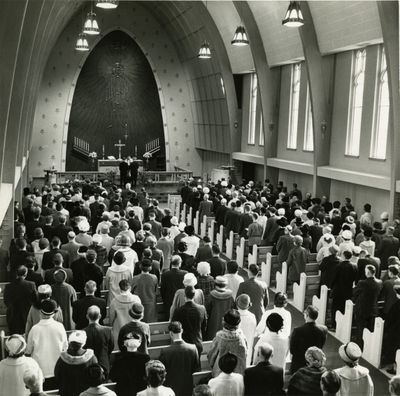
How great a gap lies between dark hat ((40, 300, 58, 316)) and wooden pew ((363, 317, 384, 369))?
539 cm

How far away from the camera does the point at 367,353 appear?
10188 millimetres

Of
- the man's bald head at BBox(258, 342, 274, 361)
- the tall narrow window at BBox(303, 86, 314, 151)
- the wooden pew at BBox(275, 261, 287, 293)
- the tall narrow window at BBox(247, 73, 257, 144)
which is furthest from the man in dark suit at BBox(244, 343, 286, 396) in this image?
the tall narrow window at BBox(247, 73, 257, 144)

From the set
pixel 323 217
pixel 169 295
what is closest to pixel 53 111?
pixel 323 217

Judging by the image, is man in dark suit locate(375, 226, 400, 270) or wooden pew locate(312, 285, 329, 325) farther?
man in dark suit locate(375, 226, 400, 270)

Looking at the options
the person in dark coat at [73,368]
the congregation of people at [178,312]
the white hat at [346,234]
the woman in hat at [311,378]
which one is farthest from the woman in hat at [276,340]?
the white hat at [346,234]

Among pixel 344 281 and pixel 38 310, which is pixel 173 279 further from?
pixel 344 281

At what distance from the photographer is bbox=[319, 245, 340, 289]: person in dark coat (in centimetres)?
1157

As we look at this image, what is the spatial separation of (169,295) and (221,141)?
23371mm

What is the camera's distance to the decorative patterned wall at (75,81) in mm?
33500

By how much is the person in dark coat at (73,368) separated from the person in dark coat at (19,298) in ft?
8.18

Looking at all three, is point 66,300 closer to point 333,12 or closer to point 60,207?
point 60,207

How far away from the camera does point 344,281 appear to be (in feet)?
36.7

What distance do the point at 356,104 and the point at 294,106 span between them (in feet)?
16.7

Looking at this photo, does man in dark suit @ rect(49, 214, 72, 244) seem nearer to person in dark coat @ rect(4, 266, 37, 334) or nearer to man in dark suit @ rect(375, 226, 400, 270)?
person in dark coat @ rect(4, 266, 37, 334)
